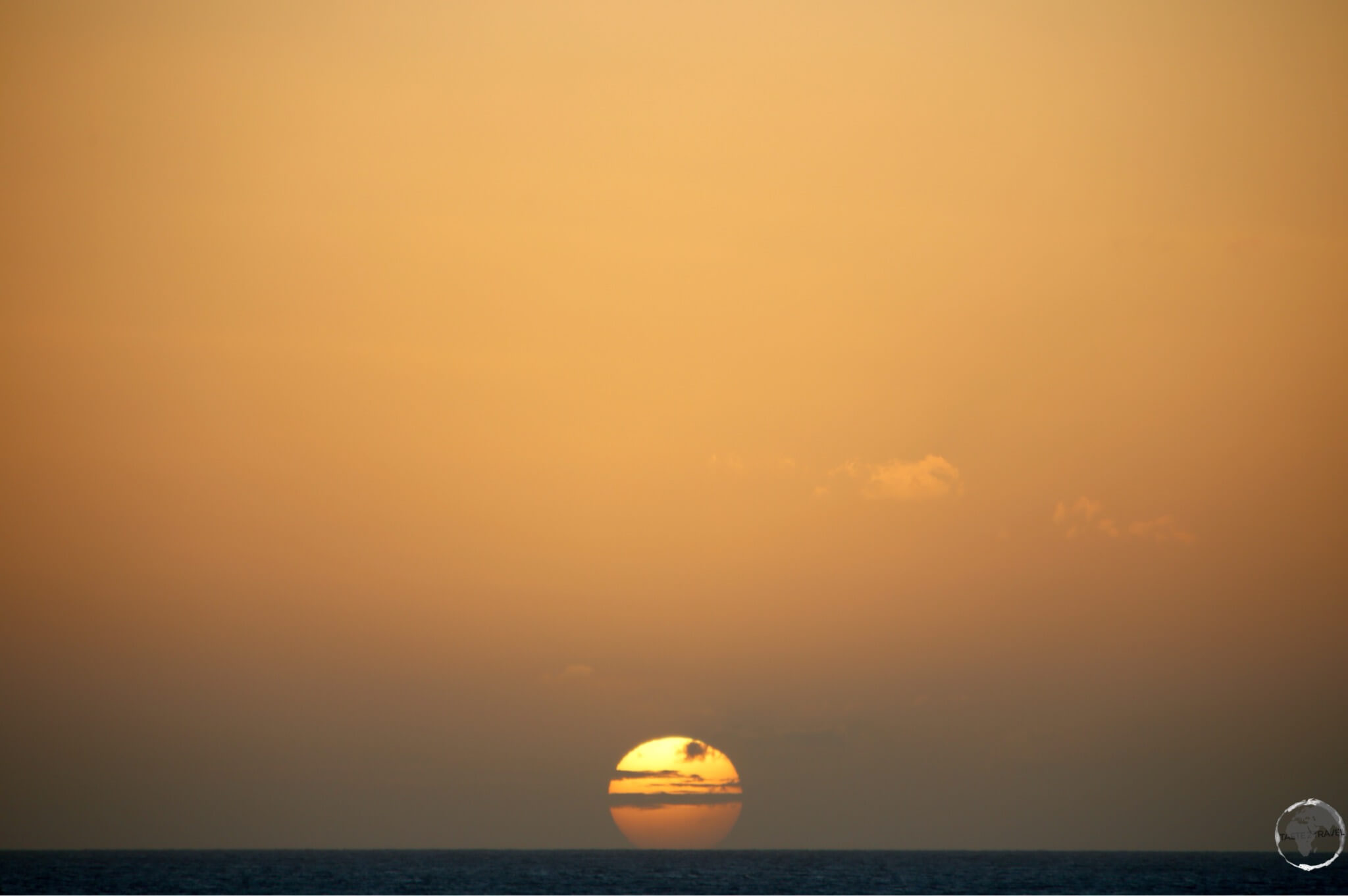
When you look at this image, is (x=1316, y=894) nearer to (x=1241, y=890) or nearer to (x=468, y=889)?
(x=1241, y=890)

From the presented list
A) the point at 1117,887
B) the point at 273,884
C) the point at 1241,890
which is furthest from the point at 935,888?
the point at 273,884

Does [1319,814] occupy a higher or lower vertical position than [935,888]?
higher

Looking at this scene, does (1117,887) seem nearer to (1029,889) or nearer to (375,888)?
(1029,889)

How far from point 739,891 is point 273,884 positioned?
65.2 m

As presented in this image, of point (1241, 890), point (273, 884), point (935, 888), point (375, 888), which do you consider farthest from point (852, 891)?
point (273, 884)

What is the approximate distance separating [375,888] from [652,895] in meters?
44.3

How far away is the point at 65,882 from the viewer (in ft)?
638

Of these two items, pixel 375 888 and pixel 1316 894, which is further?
pixel 375 888

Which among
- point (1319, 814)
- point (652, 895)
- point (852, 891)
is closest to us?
point (652, 895)

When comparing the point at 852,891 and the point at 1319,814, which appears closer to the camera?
the point at 1319,814

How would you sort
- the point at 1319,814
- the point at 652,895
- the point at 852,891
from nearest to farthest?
1. the point at 652,895
2. the point at 1319,814
3. the point at 852,891

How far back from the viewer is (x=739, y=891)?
17812cm

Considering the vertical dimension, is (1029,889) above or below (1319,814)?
below

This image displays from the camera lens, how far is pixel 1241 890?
182m
